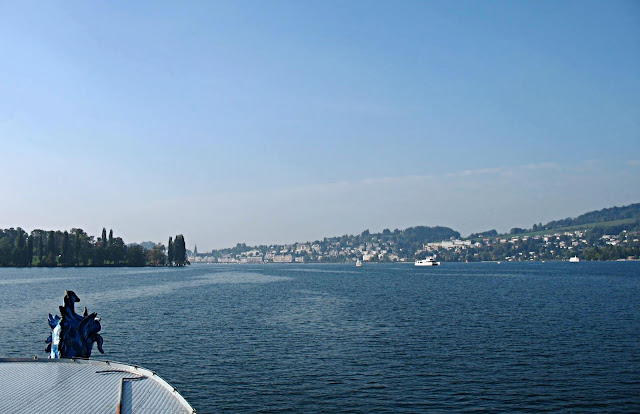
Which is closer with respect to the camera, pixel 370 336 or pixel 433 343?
pixel 433 343

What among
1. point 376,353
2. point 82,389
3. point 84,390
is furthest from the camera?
point 376,353

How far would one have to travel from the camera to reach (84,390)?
77.0ft

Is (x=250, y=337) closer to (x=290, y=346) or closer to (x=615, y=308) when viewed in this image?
(x=290, y=346)

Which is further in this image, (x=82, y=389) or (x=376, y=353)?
(x=376, y=353)

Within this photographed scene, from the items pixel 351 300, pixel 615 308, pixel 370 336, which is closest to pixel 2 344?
pixel 370 336

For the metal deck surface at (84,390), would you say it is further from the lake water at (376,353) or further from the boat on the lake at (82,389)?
the lake water at (376,353)

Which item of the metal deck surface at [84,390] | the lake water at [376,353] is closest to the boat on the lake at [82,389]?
the metal deck surface at [84,390]

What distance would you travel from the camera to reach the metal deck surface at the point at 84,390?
2105cm

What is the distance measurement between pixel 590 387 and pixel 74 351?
34857 mm

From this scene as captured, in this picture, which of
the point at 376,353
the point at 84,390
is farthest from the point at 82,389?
the point at 376,353

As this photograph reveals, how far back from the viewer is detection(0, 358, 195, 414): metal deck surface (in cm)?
2105

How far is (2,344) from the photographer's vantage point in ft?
158

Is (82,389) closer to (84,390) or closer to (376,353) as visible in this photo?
(84,390)

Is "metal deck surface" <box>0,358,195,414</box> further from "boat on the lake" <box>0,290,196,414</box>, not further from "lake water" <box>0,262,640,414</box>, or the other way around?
"lake water" <box>0,262,640,414</box>
